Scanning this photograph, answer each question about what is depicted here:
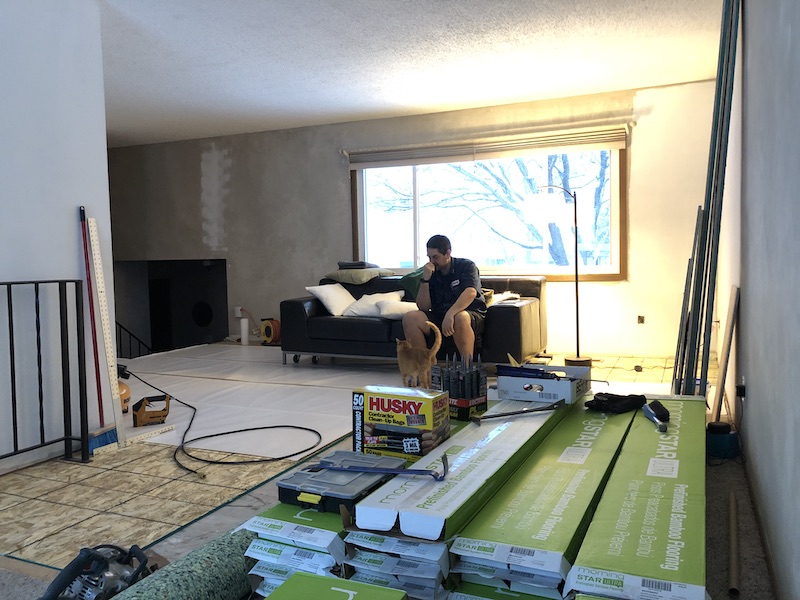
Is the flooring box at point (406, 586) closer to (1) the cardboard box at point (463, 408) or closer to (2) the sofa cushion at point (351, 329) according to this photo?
(1) the cardboard box at point (463, 408)

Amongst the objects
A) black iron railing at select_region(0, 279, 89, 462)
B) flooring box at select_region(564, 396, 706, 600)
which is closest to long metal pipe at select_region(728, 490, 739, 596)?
flooring box at select_region(564, 396, 706, 600)

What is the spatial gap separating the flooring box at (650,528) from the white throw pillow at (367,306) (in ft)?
11.9

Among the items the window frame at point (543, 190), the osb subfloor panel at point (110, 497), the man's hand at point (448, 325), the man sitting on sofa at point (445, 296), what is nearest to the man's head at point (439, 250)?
the man sitting on sofa at point (445, 296)

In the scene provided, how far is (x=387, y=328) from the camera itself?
505 cm

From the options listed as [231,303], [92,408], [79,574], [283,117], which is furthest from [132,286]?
[79,574]

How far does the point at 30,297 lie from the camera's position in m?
2.99

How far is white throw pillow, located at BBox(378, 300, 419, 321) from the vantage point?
5.07m

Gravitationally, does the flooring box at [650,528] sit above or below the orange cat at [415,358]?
above

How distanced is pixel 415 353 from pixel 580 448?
207 centimetres

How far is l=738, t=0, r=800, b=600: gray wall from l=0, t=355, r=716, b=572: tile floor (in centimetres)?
131

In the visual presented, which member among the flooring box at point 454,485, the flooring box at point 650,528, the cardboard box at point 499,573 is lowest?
the cardboard box at point 499,573

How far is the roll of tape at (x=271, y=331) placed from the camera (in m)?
6.72

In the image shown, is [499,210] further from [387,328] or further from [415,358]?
[415,358]

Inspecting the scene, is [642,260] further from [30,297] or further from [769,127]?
[30,297]
